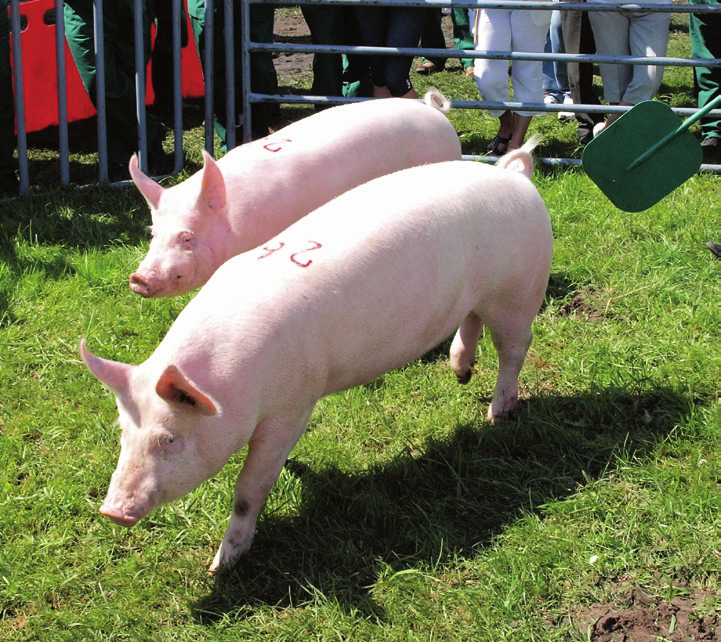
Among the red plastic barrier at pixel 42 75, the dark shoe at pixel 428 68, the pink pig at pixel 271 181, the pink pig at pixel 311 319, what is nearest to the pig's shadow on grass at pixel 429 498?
the pink pig at pixel 311 319

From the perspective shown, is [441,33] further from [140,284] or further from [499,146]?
[140,284]

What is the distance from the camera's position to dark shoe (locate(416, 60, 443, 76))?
10.2 m

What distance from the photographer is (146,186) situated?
3838 mm

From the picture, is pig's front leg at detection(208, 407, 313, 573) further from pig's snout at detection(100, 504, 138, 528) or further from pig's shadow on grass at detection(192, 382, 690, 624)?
pig's snout at detection(100, 504, 138, 528)

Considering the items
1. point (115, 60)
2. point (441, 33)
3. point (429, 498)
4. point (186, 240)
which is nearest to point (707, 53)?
point (441, 33)

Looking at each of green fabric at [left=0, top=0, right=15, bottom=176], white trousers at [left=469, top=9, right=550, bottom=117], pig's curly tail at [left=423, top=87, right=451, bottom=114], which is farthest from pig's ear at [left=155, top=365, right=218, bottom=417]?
white trousers at [left=469, top=9, right=550, bottom=117]

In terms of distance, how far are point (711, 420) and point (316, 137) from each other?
2215mm

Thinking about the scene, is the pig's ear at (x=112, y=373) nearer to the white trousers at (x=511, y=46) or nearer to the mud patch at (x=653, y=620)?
the mud patch at (x=653, y=620)

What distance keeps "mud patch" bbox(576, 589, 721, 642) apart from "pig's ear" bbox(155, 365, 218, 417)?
1.33 m

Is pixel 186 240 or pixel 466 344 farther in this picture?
pixel 466 344

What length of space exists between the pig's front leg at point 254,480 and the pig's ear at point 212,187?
119cm

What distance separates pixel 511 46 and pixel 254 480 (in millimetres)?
4821

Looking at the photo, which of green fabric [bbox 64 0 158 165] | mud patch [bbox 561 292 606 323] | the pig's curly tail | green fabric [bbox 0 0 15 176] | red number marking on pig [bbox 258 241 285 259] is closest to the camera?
red number marking on pig [bbox 258 241 285 259]

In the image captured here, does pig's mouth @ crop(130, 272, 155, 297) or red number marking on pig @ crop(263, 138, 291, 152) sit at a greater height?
red number marking on pig @ crop(263, 138, 291, 152)
